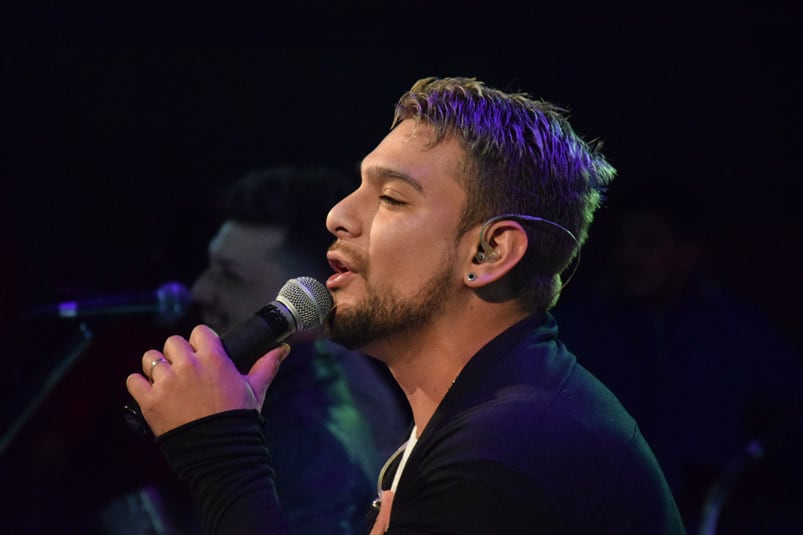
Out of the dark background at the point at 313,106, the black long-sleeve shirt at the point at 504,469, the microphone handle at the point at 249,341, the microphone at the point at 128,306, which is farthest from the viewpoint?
the dark background at the point at 313,106

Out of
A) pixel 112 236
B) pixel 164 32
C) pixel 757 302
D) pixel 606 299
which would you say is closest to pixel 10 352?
pixel 112 236

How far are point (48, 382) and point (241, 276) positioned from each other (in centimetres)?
55

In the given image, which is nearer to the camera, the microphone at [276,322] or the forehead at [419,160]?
the microphone at [276,322]

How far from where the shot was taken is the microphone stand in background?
7.75 ft

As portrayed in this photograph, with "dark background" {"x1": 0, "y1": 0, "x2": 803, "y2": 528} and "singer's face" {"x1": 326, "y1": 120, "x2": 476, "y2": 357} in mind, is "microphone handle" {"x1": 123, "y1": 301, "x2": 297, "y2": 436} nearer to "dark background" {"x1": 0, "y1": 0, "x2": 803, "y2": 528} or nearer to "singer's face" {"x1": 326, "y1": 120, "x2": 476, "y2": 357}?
"singer's face" {"x1": 326, "y1": 120, "x2": 476, "y2": 357}

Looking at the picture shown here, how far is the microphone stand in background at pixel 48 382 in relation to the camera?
7.75 feet

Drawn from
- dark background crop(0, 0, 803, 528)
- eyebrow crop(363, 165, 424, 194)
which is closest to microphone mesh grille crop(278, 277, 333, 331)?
eyebrow crop(363, 165, 424, 194)

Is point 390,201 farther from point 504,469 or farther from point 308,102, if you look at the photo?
point 308,102

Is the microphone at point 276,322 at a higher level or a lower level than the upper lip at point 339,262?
lower

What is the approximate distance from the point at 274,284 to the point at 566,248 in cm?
113

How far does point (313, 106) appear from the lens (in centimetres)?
338

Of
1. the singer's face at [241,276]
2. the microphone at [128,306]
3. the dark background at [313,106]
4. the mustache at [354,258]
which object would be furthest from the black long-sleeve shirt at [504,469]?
the dark background at [313,106]

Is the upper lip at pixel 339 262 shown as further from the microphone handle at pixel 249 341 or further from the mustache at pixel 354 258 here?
the microphone handle at pixel 249 341

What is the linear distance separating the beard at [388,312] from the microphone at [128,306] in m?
1.03
